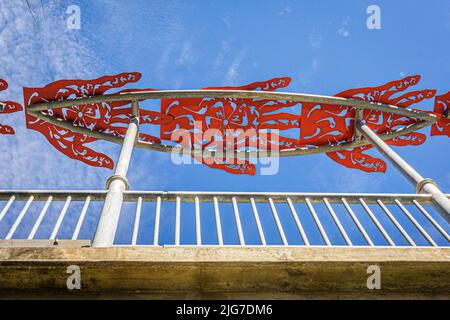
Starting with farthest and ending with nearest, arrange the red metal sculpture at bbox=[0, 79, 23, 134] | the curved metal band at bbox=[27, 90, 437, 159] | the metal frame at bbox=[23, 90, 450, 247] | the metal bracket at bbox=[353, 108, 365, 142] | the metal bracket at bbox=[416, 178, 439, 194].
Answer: the metal bracket at bbox=[353, 108, 365, 142] < the curved metal band at bbox=[27, 90, 437, 159] < the red metal sculpture at bbox=[0, 79, 23, 134] < the metal bracket at bbox=[416, 178, 439, 194] < the metal frame at bbox=[23, 90, 450, 247]

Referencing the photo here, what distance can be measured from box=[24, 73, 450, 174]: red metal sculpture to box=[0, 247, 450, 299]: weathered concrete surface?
5959 millimetres

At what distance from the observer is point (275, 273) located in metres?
3.46

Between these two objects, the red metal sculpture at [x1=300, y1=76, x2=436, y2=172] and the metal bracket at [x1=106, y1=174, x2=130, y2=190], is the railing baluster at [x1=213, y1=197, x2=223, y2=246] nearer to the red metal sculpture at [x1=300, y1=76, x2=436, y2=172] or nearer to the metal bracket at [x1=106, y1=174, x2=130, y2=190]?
the metal bracket at [x1=106, y1=174, x2=130, y2=190]

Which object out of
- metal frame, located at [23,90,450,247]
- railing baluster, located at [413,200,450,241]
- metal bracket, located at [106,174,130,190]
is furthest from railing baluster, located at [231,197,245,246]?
railing baluster, located at [413,200,450,241]

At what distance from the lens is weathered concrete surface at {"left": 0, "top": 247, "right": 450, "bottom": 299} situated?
3352 millimetres

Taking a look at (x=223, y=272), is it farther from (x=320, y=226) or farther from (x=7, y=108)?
(x=7, y=108)

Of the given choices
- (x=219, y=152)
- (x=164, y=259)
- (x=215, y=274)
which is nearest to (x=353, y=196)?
(x=215, y=274)

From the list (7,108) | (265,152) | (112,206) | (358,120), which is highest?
(7,108)

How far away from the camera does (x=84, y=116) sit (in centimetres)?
922

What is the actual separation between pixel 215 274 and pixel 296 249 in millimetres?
752

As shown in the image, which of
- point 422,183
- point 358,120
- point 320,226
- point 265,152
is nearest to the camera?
point 320,226

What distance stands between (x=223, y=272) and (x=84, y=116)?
6893 mm

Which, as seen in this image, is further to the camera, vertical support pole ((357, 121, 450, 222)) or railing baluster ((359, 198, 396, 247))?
vertical support pole ((357, 121, 450, 222))

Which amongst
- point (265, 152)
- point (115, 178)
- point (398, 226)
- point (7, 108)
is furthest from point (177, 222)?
point (7, 108)
